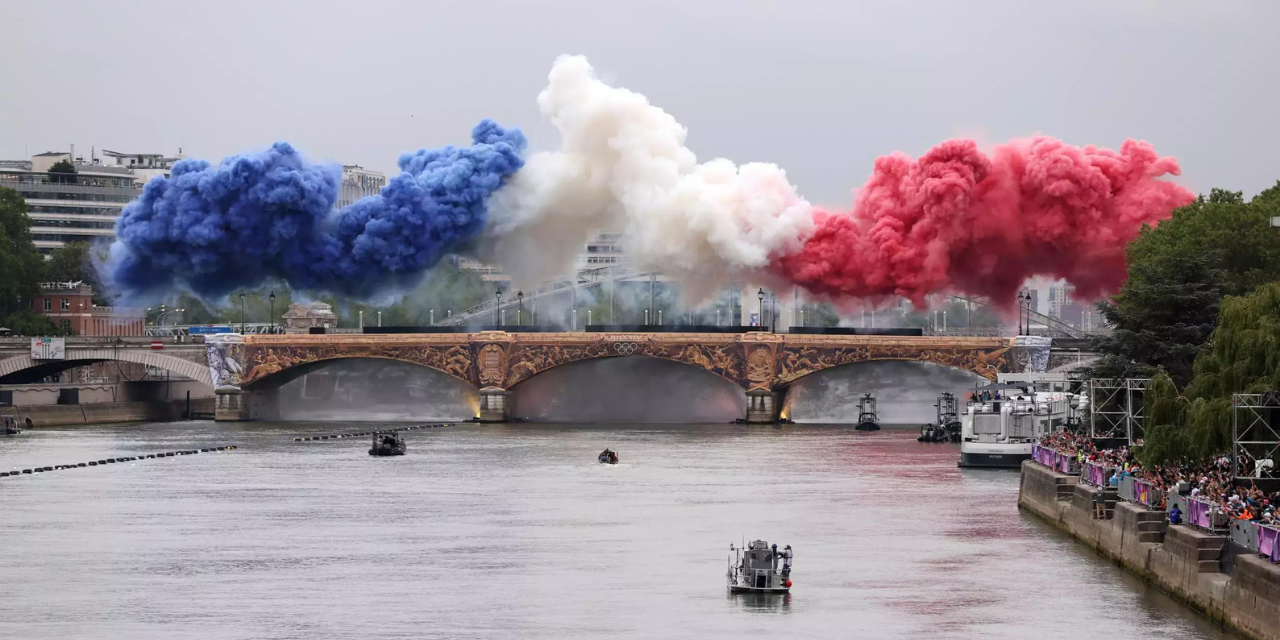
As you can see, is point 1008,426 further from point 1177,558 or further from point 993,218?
point 1177,558

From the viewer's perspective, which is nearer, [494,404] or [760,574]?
[760,574]

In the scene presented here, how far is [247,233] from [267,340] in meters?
18.0

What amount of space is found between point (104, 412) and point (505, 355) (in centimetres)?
3228

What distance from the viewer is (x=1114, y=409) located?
8750 cm

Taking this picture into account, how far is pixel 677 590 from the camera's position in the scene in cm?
5944

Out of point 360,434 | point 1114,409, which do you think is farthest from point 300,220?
point 1114,409

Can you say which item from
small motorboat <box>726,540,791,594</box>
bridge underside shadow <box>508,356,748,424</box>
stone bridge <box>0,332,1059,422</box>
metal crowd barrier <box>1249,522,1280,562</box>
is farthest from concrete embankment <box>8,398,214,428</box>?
metal crowd barrier <box>1249,522,1280,562</box>

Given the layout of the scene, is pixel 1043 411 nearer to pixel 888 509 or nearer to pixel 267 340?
pixel 888 509

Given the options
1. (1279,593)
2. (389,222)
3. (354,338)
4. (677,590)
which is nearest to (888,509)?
(677,590)

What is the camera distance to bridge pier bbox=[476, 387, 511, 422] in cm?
A: 14988

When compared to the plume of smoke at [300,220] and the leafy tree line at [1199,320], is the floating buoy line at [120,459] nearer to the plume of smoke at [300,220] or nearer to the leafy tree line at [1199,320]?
the plume of smoke at [300,220]

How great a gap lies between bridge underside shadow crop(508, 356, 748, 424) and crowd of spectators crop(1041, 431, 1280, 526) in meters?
77.2

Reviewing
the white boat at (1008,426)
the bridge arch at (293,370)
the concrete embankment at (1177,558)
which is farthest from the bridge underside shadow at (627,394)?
the concrete embankment at (1177,558)

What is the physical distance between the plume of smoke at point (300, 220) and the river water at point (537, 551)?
1030 inches
